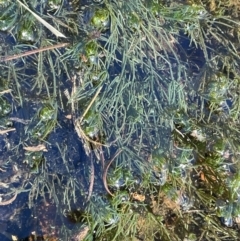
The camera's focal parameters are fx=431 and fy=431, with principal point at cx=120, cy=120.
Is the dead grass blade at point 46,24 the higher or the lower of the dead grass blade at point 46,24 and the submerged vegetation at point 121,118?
the higher

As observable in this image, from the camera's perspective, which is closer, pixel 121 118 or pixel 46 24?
pixel 46 24

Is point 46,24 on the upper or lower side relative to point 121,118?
upper

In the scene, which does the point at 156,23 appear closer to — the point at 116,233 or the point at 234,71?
the point at 234,71

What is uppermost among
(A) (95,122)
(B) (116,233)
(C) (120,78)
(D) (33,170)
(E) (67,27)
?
(E) (67,27)

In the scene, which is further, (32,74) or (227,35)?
(227,35)

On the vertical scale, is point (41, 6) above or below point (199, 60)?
above

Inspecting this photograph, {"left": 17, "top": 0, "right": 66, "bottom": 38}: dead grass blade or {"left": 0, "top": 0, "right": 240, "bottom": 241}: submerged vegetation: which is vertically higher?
{"left": 17, "top": 0, "right": 66, "bottom": 38}: dead grass blade

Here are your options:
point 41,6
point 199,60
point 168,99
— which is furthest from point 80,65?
point 199,60
